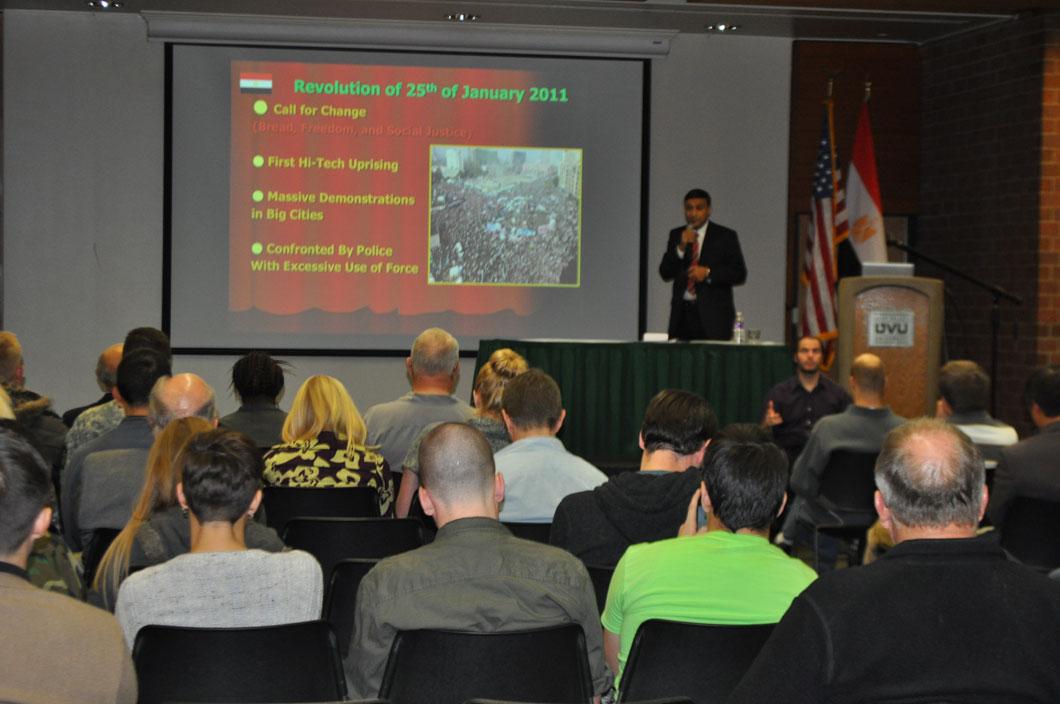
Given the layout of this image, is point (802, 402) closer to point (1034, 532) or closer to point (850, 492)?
point (850, 492)

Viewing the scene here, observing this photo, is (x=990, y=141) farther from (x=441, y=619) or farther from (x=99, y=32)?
(x=441, y=619)

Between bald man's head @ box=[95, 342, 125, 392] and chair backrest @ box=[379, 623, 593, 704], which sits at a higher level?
bald man's head @ box=[95, 342, 125, 392]

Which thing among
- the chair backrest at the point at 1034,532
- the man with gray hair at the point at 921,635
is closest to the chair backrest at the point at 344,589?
the man with gray hair at the point at 921,635

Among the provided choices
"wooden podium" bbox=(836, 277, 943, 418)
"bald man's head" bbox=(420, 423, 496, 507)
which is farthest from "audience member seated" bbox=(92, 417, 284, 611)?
"wooden podium" bbox=(836, 277, 943, 418)

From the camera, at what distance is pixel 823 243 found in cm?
873

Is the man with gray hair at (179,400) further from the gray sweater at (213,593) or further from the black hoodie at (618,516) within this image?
the gray sweater at (213,593)

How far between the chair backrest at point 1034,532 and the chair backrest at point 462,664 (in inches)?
96.2

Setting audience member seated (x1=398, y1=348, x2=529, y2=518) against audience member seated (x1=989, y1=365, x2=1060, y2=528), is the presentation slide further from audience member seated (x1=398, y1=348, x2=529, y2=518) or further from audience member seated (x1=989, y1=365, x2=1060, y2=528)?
audience member seated (x1=989, y1=365, x2=1060, y2=528)

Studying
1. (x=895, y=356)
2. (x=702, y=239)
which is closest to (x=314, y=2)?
(x=702, y=239)

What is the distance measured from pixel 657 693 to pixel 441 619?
0.44m

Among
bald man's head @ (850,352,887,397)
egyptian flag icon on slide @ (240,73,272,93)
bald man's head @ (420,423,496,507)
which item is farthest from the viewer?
egyptian flag icon on slide @ (240,73,272,93)

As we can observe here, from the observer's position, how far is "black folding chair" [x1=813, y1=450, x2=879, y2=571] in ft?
17.6

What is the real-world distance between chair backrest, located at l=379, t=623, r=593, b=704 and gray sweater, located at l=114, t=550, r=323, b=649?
1.12 ft

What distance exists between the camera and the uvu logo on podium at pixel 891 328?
7641mm
